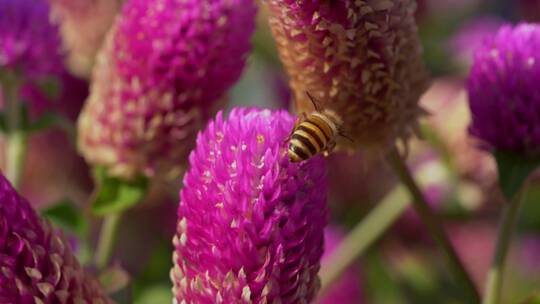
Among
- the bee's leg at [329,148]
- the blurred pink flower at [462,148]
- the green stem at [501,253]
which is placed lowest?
the blurred pink flower at [462,148]

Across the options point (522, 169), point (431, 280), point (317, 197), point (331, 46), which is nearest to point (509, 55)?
point (522, 169)

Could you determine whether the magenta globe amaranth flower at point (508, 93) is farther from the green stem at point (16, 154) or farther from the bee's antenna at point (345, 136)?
the green stem at point (16, 154)

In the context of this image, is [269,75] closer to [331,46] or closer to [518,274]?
[518,274]

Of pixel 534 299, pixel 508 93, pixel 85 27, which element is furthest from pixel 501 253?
pixel 85 27

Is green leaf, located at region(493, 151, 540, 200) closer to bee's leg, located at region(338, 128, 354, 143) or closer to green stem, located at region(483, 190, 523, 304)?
green stem, located at region(483, 190, 523, 304)

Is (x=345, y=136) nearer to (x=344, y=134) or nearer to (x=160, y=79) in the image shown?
(x=344, y=134)

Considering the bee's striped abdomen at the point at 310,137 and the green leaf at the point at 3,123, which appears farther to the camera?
the green leaf at the point at 3,123

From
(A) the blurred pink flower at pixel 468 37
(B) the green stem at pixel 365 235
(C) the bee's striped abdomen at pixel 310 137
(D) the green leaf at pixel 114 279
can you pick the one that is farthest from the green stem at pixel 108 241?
(A) the blurred pink flower at pixel 468 37

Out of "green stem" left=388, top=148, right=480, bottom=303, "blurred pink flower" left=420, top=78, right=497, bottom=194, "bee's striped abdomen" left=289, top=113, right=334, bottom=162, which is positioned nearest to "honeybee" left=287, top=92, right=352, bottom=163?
"bee's striped abdomen" left=289, top=113, right=334, bottom=162
